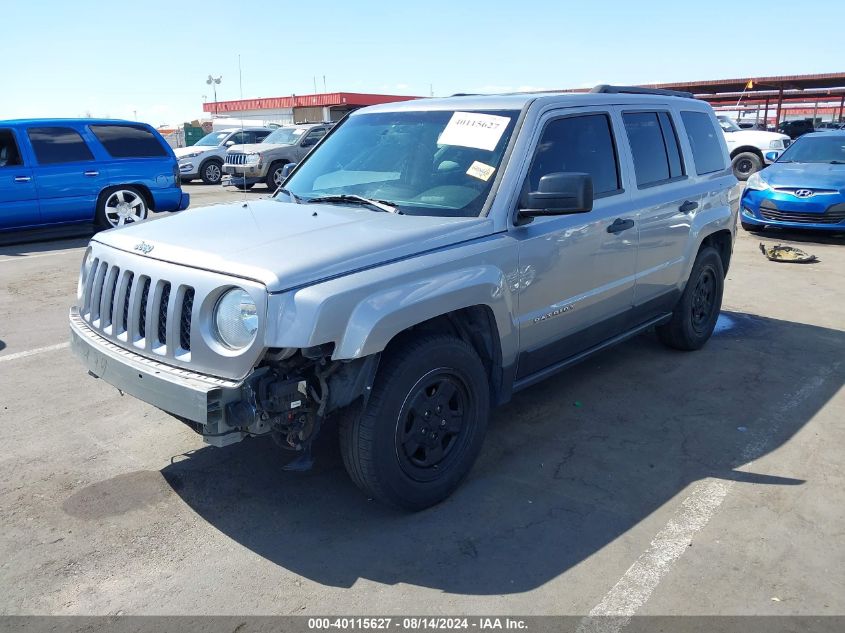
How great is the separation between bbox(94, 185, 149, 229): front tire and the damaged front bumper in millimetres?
8687

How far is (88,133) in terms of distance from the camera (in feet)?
36.7

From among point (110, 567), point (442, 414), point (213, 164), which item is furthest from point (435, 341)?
point (213, 164)

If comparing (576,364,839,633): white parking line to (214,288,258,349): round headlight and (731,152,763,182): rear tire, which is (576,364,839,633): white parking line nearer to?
(214,288,258,349): round headlight

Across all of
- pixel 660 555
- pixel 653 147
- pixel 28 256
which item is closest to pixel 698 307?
pixel 653 147

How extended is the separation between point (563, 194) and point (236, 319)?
1697mm

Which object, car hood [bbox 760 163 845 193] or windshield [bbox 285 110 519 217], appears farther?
car hood [bbox 760 163 845 193]

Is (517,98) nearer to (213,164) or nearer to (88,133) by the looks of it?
(88,133)

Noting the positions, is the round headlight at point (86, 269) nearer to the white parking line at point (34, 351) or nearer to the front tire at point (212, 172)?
the white parking line at point (34, 351)

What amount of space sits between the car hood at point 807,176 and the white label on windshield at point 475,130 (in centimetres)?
850

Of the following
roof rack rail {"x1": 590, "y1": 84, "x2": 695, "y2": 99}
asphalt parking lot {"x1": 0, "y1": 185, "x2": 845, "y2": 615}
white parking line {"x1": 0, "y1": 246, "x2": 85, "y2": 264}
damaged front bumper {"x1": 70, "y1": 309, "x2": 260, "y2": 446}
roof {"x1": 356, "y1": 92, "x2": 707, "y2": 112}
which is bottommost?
asphalt parking lot {"x1": 0, "y1": 185, "x2": 845, "y2": 615}

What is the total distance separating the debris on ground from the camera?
9.62m

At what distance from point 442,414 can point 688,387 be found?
97.8 inches

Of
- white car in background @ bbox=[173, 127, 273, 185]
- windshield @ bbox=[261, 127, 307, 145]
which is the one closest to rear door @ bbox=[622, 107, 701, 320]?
windshield @ bbox=[261, 127, 307, 145]

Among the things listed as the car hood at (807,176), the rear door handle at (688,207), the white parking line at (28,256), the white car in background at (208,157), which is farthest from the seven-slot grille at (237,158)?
the rear door handle at (688,207)
